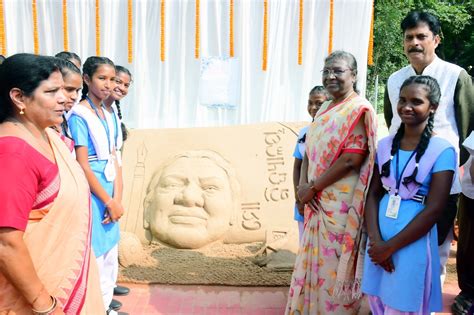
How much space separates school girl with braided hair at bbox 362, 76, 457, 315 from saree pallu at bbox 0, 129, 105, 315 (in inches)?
51.6

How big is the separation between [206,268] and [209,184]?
0.82m

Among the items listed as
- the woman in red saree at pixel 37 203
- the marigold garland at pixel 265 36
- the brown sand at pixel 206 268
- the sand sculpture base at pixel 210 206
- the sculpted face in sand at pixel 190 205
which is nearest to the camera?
the woman in red saree at pixel 37 203

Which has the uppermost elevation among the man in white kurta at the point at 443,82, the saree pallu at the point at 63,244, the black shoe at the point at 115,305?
the man in white kurta at the point at 443,82

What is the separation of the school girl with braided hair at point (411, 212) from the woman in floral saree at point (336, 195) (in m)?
0.22

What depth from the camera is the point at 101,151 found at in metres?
2.70

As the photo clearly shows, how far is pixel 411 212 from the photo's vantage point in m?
2.15

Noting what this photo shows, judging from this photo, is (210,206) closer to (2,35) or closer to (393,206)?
(393,206)

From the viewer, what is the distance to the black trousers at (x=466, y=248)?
3074 millimetres

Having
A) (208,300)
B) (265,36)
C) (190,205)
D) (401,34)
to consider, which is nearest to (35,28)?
(265,36)

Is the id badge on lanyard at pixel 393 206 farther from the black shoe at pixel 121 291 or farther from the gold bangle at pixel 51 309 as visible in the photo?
the black shoe at pixel 121 291

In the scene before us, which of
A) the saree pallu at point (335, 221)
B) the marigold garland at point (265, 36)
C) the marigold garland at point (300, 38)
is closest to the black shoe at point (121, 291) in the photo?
the saree pallu at point (335, 221)

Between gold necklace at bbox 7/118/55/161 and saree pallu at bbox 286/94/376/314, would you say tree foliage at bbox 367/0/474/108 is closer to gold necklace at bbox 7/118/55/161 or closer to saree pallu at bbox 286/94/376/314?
saree pallu at bbox 286/94/376/314

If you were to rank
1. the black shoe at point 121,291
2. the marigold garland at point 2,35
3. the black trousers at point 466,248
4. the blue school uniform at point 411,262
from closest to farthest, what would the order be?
the blue school uniform at point 411,262
the black trousers at point 466,248
the black shoe at point 121,291
the marigold garland at point 2,35

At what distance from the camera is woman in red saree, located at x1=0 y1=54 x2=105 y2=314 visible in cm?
141
